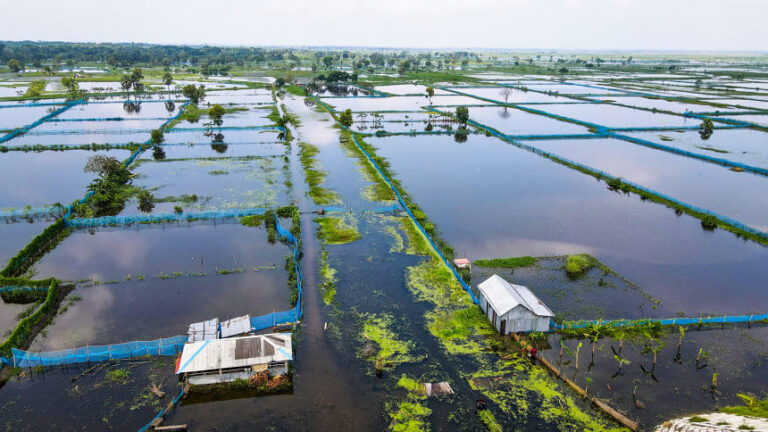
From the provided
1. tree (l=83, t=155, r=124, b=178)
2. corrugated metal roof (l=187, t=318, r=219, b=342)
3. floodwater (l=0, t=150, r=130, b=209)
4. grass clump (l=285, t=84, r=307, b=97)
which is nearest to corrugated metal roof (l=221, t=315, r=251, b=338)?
corrugated metal roof (l=187, t=318, r=219, b=342)

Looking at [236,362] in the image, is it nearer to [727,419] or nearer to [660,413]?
[660,413]

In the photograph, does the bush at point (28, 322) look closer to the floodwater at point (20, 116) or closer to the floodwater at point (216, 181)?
the floodwater at point (216, 181)

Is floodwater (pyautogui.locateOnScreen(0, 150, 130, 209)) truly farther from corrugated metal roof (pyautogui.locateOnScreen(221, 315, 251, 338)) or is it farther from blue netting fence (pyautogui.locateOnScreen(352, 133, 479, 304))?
blue netting fence (pyautogui.locateOnScreen(352, 133, 479, 304))

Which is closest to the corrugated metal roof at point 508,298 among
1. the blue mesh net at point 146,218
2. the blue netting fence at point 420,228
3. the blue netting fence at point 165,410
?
the blue netting fence at point 420,228

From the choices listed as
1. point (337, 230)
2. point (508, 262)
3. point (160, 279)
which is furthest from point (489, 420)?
point (160, 279)

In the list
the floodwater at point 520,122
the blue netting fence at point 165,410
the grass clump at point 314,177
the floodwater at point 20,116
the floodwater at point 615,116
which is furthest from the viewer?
the floodwater at point 615,116

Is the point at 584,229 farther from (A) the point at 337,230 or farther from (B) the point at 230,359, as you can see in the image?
(B) the point at 230,359
